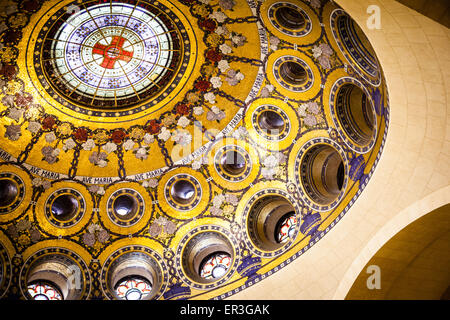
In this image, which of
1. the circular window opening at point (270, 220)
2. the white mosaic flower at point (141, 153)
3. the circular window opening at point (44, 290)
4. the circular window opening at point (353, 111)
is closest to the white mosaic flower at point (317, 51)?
the circular window opening at point (353, 111)

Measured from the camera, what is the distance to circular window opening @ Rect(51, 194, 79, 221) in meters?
13.4

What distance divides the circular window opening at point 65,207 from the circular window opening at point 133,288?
260 centimetres

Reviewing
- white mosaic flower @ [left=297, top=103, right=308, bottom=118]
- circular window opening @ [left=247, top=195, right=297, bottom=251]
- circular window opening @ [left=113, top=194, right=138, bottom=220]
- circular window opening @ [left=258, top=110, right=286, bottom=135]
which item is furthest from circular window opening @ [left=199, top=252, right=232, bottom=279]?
white mosaic flower @ [left=297, top=103, right=308, bottom=118]

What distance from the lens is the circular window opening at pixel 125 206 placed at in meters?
13.7

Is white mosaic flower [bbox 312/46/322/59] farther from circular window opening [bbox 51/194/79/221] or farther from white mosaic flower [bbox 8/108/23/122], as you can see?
white mosaic flower [bbox 8/108/23/122]

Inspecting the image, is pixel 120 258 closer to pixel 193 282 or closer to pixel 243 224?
pixel 193 282

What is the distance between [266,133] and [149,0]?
5.07 m

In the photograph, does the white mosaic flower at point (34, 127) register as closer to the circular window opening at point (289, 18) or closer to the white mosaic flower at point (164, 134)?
the white mosaic flower at point (164, 134)

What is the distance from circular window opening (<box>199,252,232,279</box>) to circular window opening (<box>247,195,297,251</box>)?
3.77 ft

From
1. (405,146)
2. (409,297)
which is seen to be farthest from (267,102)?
(409,297)

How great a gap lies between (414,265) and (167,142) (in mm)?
7959

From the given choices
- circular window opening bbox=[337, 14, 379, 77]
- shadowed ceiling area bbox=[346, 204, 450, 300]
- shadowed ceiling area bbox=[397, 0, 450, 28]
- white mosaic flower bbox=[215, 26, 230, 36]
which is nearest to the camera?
shadowed ceiling area bbox=[397, 0, 450, 28]

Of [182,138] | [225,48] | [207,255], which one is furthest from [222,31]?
[207,255]

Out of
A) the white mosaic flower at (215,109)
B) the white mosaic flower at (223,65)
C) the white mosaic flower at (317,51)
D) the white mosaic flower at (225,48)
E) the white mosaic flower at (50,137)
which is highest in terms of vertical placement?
the white mosaic flower at (225,48)
